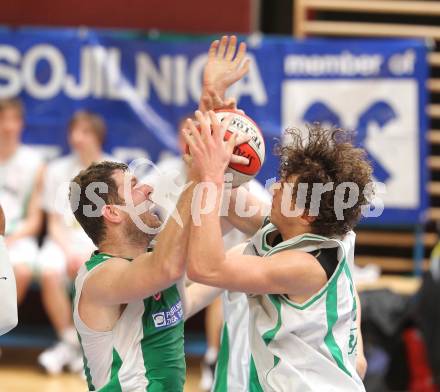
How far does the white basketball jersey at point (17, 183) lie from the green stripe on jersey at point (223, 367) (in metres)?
3.41

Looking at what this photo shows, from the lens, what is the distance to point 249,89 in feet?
24.0

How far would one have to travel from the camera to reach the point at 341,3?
774 centimetres

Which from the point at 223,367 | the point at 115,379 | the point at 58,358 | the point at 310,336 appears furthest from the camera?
the point at 58,358

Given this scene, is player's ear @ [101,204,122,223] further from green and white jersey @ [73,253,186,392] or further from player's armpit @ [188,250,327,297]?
player's armpit @ [188,250,327,297]

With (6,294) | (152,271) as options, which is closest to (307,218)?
(152,271)

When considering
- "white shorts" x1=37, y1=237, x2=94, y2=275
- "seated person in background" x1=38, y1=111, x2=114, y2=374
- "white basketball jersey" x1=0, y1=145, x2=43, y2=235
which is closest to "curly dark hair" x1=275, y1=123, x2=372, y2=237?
"seated person in background" x1=38, y1=111, x2=114, y2=374

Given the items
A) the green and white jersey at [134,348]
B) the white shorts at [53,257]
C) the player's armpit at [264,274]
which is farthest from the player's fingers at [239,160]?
the white shorts at [53,257]

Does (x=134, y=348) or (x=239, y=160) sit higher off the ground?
(x=239, y=160)

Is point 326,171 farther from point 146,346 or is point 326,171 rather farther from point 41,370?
point 41,370

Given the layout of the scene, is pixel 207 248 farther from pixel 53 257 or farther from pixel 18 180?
pixel 18 180

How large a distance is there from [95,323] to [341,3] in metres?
5.08

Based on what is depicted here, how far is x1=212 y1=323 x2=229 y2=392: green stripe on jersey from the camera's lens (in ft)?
13.0

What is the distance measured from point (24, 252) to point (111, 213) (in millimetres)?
3715

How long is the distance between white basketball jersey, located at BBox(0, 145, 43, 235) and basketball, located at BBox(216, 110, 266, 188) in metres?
4.03
